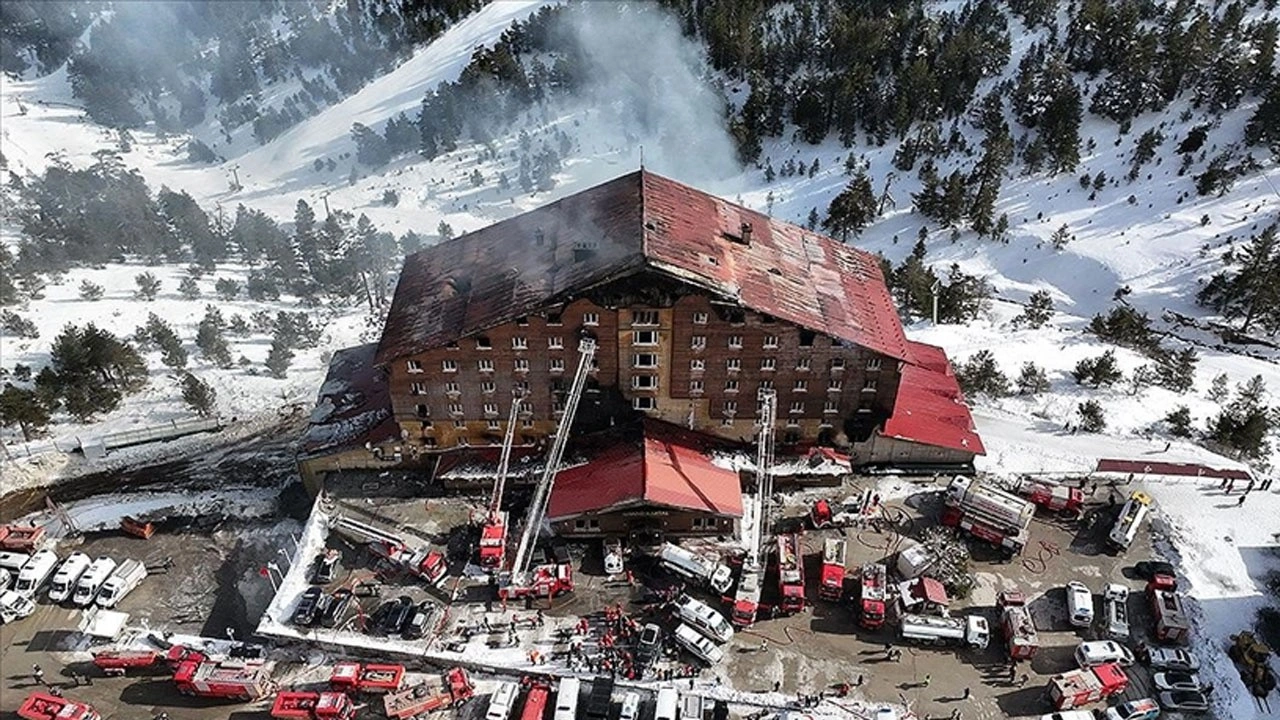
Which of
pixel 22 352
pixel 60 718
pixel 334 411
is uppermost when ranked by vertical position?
pixel 22 352

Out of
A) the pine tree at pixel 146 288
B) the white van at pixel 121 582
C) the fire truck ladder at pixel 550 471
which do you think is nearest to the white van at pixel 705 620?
the fire truck ladder at pixel 550 471

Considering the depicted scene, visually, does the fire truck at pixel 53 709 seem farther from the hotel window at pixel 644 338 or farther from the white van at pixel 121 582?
the hotel window at pixel 644 338

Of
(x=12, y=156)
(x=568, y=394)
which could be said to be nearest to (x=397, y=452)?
(x=568, y=394)

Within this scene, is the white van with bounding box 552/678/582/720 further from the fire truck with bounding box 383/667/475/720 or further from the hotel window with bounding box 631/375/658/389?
the hotel window with bounding box 631/375/658/389

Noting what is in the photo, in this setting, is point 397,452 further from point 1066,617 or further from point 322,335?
point 1066,617

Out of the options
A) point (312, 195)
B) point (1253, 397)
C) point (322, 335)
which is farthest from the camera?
point (312, 195)

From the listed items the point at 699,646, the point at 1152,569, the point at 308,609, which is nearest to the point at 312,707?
the point at 308,609

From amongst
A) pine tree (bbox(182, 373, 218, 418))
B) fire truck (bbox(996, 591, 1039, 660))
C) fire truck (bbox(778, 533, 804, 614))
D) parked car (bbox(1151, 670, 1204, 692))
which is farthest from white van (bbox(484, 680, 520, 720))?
pine tree (bbox(182, 373, 218, 418))
